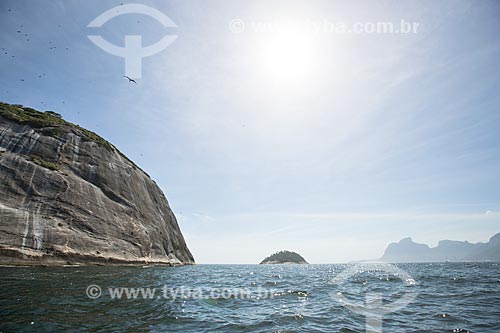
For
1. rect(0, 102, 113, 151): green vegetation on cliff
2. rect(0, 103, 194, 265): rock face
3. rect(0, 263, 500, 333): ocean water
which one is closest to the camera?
rect(0, 263, 500, 333): ocean water

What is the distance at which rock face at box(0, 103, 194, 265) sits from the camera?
2578cm

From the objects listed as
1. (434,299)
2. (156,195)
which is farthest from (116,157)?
(434,299)

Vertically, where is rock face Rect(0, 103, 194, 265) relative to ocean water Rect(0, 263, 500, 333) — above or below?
above

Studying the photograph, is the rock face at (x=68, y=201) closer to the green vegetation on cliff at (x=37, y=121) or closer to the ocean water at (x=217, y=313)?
the green vegetation on cliff at (x=37, y=121)

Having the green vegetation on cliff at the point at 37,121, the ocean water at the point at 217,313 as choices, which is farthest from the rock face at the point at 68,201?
the ocean water at the point at 217,313

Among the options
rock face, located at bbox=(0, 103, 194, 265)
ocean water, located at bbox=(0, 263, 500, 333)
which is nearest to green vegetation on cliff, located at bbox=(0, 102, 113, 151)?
rock face, located at bbox=(0, 103, 194, 265)

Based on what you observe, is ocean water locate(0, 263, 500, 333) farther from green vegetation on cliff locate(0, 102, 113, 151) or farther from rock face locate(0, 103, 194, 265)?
green vegetation on cliff locate(0, 102, 113, 151)

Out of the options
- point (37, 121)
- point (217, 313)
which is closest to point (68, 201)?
point (37, 121)

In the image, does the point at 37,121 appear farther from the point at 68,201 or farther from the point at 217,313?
the point at 217,313

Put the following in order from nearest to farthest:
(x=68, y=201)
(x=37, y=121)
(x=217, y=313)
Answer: (x=217, y=313)
(x=68, y=201)
(x=37, y=121)

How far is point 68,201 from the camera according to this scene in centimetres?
3184

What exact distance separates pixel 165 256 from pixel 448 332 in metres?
46.4

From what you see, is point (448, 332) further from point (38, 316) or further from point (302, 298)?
point (38, 316)

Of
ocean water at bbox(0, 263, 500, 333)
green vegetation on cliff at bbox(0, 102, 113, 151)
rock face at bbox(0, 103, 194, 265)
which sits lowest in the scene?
ocean water at bbox(0, 263, 500, 333)
